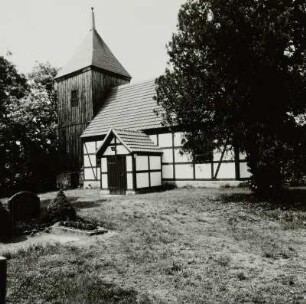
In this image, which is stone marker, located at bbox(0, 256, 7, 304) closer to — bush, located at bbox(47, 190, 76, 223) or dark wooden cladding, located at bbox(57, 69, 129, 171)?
bush, located at bbox(47, 190, 76, 223)

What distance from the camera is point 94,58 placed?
27.3 m

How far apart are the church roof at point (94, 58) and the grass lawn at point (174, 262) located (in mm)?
17474

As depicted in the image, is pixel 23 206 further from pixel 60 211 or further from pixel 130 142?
pixel 130 142

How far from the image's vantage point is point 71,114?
1109 inches

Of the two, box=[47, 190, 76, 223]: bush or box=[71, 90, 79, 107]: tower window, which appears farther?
box=[71, 90, 79, 107]: tower window

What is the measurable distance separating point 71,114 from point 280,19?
734 inches

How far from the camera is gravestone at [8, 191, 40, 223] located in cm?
1179

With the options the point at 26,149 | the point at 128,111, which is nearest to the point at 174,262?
the point at 128,111

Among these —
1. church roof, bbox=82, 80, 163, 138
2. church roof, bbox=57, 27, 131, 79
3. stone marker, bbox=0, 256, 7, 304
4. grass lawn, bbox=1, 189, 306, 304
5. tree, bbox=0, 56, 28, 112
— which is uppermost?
church roof, bbox=57, 27, 131, 79

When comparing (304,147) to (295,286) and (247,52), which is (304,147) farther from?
(295,286)

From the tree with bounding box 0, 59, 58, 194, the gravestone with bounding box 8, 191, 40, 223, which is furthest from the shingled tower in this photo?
the gravestone with bounding box 8, 191, 40, 223

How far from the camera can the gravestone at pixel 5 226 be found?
9672 mm

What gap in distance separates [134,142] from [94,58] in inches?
391

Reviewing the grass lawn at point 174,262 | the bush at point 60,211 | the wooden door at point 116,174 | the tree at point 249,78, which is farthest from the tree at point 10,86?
the grass lawn at point 174,262
